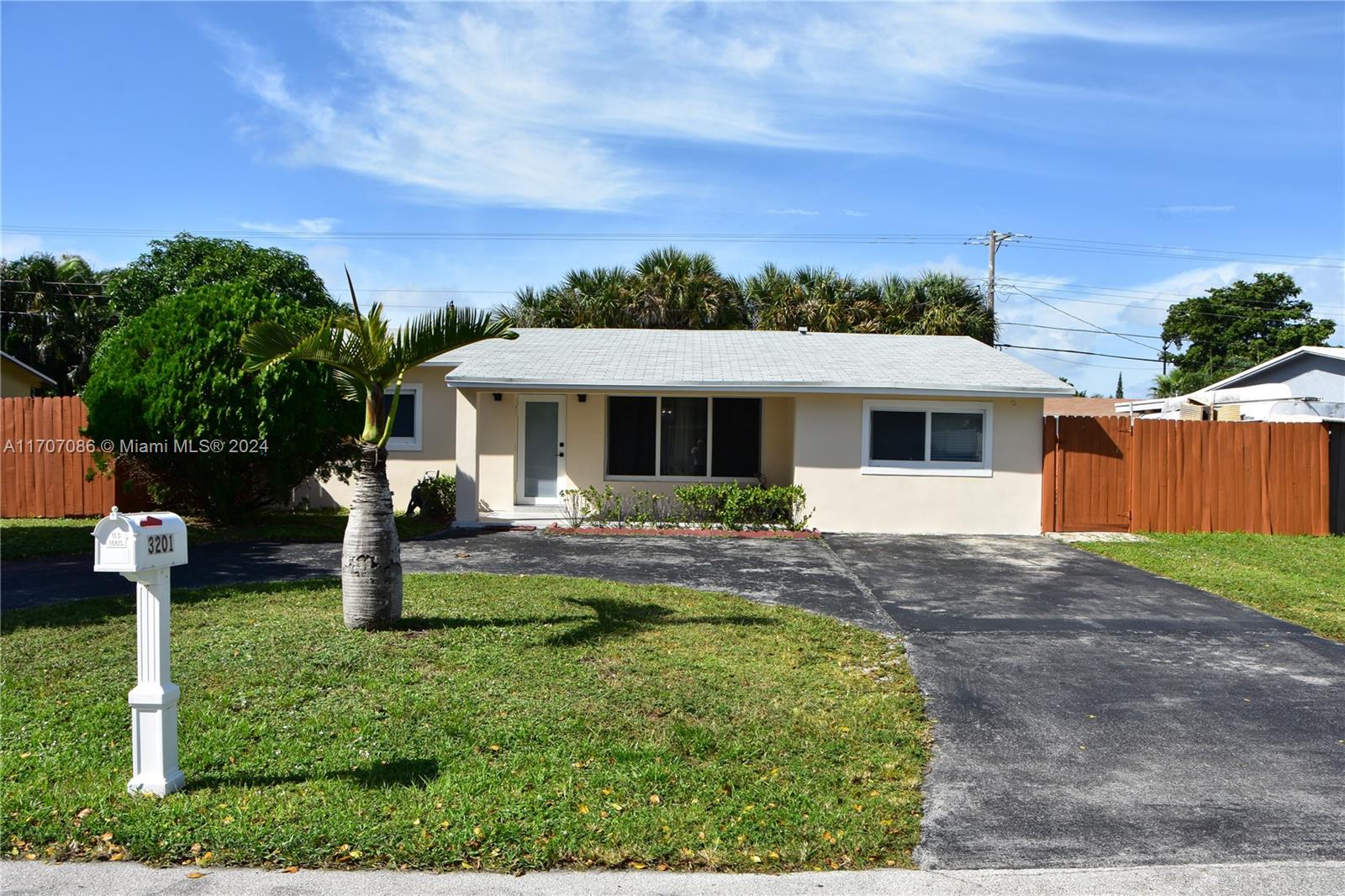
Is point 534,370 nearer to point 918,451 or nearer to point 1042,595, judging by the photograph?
point 918,451

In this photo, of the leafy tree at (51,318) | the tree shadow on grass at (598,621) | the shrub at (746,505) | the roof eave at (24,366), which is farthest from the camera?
the leafy tree at (51,318)

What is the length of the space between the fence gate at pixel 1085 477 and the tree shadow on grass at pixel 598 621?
8.80m

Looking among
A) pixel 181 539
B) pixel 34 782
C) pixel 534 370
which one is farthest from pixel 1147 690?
pixel 534 370

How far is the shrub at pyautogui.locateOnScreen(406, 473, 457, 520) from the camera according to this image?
661 inches

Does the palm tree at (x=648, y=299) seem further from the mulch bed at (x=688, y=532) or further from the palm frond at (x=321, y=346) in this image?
the palm frond at (x=321, y=346)

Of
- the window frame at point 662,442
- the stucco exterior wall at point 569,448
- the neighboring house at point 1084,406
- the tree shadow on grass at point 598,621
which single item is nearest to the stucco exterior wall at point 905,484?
the stucco exterior wall at point 569,448

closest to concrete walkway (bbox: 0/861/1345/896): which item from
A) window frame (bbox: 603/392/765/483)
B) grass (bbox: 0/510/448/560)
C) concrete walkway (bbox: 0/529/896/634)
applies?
concrete walkway (bbox: 0/529/896/634)

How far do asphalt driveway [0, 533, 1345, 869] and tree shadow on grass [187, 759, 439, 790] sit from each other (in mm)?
2451

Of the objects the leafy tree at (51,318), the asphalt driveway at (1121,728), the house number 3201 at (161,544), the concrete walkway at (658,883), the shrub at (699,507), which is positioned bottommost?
the concrete walkway at (658,883)

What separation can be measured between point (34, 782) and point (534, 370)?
11.7m

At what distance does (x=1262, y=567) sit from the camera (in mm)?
12211

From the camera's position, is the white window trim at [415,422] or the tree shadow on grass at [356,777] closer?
the tree shadow on grass at [356,777]

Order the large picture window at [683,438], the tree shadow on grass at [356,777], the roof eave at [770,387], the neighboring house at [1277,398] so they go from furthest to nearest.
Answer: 1. the large picture window at [683,438]
2. the neighboring house at [1277,398]
3. the roof eave at [770,387]
4. the tree shadow on grass at [356,777]

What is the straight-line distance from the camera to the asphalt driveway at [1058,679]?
4461mm
